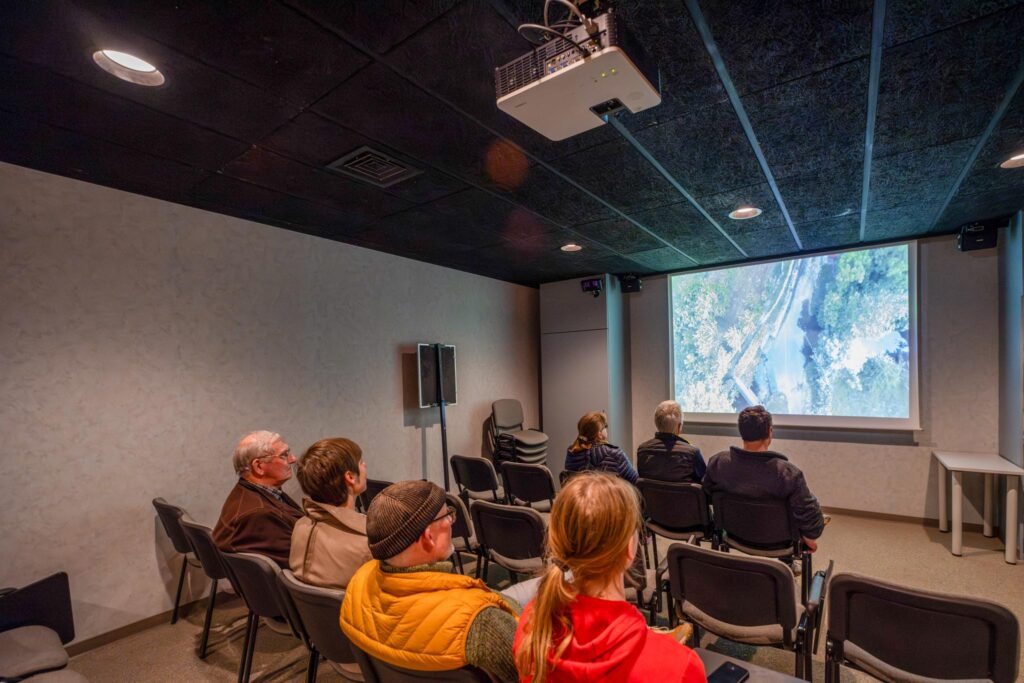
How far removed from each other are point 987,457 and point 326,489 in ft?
17.2

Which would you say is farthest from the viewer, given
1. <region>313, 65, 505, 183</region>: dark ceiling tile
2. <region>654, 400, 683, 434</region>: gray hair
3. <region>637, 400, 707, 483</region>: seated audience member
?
<region>654, 400, 683, 434</region>: gray hair

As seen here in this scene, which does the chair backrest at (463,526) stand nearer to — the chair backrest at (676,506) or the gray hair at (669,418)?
the chair backrest at (676,506)

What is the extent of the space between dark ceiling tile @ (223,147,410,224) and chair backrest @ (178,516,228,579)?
6.22 ft

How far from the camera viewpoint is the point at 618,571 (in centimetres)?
105

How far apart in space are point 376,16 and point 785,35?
1.39 m

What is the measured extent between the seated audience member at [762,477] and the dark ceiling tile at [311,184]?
2.59 m

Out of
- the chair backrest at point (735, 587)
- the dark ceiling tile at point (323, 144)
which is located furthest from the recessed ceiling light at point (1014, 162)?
the dark ceiling tile at point (323, 144)

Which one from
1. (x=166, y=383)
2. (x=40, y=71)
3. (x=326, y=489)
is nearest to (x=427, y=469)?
(x=166, y=383)

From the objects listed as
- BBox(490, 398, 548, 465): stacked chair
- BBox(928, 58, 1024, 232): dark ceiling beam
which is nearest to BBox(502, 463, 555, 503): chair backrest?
BBox(490, 398, 548, 465): stacked chair

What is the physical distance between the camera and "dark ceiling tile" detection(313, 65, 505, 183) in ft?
6.15

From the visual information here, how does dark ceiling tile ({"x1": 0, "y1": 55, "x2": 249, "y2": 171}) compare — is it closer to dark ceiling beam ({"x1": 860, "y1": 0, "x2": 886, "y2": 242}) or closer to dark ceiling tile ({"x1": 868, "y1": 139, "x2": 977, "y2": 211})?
dark ceiling beam ({"x1": 860, "y1": 0, "x2": 886, "y2": 242})

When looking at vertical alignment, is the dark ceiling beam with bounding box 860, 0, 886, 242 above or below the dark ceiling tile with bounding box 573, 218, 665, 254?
above

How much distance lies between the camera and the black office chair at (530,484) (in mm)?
3551

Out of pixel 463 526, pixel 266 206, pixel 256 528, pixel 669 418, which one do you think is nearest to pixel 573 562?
pixel 256 528
